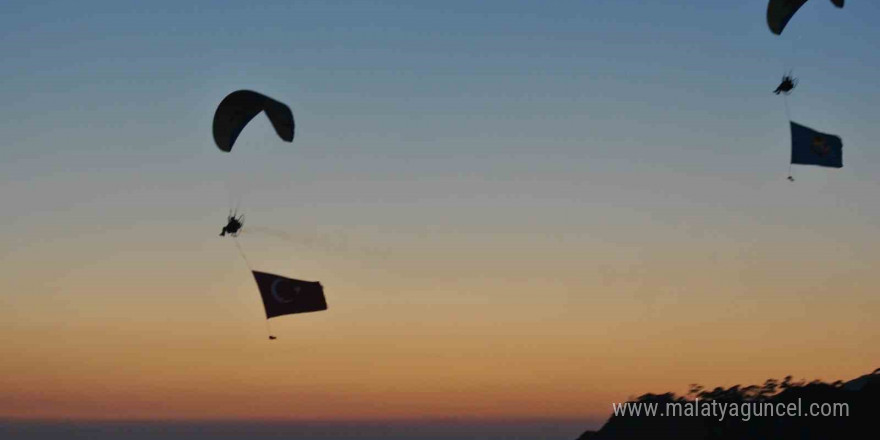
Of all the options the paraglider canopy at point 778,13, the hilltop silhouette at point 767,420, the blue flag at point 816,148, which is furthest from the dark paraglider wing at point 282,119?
the hilltop silhouette at point 767,420

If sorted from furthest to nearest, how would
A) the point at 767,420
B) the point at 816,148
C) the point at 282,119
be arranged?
the point at 767,420 → the point at 816,148 → the point at 282,119

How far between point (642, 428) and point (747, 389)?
12319mm

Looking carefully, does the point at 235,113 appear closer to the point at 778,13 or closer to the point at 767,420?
the point at 778,13

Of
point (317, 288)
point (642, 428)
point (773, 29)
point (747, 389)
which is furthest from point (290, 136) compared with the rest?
point (747, 389)

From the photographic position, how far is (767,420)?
74500 mm

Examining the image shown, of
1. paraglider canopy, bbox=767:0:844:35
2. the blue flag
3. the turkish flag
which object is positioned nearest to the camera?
the turkish flag

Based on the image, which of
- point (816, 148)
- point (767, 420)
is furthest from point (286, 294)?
point (767, 420)

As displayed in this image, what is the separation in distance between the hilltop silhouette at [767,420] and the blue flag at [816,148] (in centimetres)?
2316

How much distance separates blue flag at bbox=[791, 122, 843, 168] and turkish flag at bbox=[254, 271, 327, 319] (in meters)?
24.5

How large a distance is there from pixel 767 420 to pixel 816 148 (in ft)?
98.5

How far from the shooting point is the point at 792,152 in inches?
2003

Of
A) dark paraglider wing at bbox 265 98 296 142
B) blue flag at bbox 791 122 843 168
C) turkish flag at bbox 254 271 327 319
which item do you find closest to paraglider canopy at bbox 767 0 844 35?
blue flag at bbox 791 122 843 168

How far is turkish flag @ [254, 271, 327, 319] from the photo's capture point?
4184cm

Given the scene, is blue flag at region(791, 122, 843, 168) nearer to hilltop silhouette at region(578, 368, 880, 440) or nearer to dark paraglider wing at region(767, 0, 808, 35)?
dark paraglider wing at region(767, 0, 808, 35)
